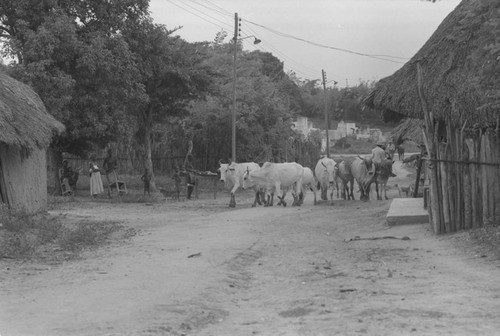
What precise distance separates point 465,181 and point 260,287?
16.5 ft

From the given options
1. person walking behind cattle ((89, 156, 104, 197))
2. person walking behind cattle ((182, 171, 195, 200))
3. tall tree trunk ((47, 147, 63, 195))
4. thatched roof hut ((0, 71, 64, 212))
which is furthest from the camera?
person walking behind cattle ((182, 171, 195, 200))

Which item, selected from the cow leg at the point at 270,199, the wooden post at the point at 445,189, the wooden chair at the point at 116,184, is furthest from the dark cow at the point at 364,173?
the wooden post at the point at 445,189

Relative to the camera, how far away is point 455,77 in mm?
12539

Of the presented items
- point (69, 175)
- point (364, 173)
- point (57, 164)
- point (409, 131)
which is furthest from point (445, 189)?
point (69, 175)

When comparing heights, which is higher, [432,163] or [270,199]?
[432,163]

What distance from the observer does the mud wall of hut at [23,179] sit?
645 inches

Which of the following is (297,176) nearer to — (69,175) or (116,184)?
(116,184)

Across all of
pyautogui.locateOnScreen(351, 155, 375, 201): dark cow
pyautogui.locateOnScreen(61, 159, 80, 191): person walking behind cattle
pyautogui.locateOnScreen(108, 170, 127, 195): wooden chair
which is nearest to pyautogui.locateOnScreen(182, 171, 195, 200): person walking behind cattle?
pyautogui.locateOnScreen(108, 170, 127, 195): wooden chair

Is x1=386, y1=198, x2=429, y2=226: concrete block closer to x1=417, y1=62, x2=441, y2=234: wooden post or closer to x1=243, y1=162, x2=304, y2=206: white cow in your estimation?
x1=417, y1=62, x2=441, y2=234: wooden post

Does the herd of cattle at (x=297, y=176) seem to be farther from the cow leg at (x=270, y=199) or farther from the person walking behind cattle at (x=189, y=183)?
the person walking behind cattle at (x=189, y=183)

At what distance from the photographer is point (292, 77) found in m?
70.2

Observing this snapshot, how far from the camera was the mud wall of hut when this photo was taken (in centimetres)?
1639

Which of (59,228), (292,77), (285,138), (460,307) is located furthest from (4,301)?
(292,77)

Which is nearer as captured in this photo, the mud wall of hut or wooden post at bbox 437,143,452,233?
wooden post at bbox 437,143,452,233
